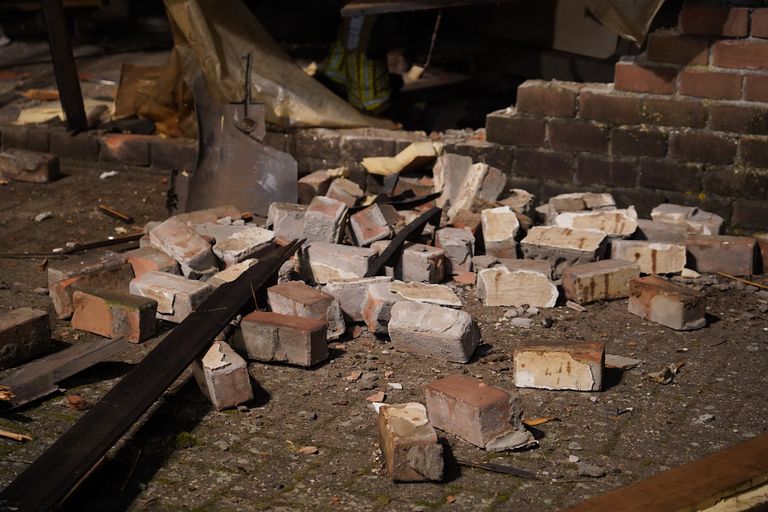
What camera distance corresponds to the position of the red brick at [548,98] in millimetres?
5281

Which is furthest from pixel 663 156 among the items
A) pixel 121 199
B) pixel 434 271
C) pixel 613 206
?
pixel 121 199

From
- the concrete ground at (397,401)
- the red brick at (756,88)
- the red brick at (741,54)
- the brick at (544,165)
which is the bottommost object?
the concrete ground at (397,401)

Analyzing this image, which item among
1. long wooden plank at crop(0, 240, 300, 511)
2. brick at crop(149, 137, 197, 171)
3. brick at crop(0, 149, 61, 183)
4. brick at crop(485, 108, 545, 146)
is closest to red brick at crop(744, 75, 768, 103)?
brick at crop(485, 108, 545, 146)

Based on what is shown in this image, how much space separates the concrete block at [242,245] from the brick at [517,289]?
3.55ft

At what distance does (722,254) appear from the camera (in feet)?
15.5

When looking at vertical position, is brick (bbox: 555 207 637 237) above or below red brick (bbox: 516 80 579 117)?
below

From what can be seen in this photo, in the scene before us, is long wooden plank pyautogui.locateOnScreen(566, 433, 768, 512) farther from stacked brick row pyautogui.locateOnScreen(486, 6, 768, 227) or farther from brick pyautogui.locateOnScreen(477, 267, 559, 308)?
stacked brick row pyautogui.locateOnScreen(486, 6, 768, 227)

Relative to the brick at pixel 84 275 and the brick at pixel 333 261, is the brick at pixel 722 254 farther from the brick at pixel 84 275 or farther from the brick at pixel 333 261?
the brick at pixel 84 275

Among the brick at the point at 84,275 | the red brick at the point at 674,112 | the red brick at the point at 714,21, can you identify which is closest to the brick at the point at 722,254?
the red brick at the point at 674,112

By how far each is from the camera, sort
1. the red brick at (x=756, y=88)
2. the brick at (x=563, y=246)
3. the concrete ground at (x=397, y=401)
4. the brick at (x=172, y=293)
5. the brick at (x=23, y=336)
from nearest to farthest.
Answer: the concrete ground at (x=397, y=401) < the brick at (x=23, y=336) < the brick at (x=172, y=293) < the brick at (x=563, y=246) < the red brick at (x=756, y=88)

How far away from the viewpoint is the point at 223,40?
5.99 meters

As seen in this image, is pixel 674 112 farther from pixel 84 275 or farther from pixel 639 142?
pixel 84 275

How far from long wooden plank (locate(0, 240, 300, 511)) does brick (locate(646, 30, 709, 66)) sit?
2414mm

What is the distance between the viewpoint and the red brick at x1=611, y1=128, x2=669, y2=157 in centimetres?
514
